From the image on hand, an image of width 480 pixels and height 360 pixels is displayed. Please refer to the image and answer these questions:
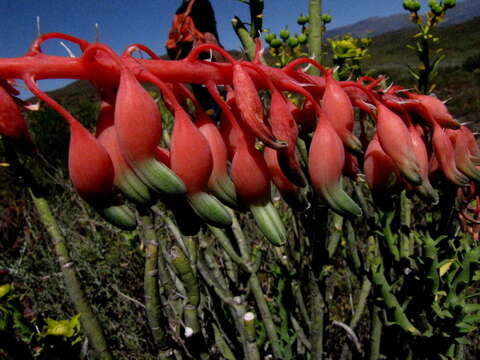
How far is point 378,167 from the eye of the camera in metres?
0.92

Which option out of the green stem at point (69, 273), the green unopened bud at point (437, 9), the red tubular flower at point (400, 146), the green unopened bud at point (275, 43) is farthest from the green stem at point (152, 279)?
the green unopened bud at point (437, 9)

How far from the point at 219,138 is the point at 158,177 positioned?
0.15 m

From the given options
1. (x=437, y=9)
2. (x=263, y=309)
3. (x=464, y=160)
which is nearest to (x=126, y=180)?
(x=464, y=160)

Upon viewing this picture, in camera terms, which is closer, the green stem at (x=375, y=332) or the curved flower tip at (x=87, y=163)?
the curved flower tip at (x=87, y=163)

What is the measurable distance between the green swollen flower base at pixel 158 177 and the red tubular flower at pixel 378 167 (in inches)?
18.5

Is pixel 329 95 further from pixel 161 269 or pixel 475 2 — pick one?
pixel 475 2

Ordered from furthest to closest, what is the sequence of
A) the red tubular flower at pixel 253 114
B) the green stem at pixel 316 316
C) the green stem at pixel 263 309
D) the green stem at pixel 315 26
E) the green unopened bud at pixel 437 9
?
the green unopened bud at pixel 437 9
the green stem at pixel 263 309
the green stem at pixel 316 316
the green stem at pixel 315 26
the red tubular flower at pixel 253 114

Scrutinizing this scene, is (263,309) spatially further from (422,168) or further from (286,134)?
(286,134)

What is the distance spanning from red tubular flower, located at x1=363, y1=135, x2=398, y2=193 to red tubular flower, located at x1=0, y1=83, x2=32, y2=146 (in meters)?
0.68

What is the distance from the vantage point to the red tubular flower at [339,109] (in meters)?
0.81

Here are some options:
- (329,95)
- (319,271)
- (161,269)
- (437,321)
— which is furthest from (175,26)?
(437,321)

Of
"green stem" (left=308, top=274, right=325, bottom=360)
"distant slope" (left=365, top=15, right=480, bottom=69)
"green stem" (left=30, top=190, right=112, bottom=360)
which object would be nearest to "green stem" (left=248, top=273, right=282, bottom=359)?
"green stem" (left=308, top=274, right=325, bottom=360)

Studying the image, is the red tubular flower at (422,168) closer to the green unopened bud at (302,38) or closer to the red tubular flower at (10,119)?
the red tubular flower at (10,119)

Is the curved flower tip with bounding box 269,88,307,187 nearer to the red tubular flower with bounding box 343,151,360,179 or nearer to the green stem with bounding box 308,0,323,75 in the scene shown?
the red tubular flower with bounding box 343,151,360,179
